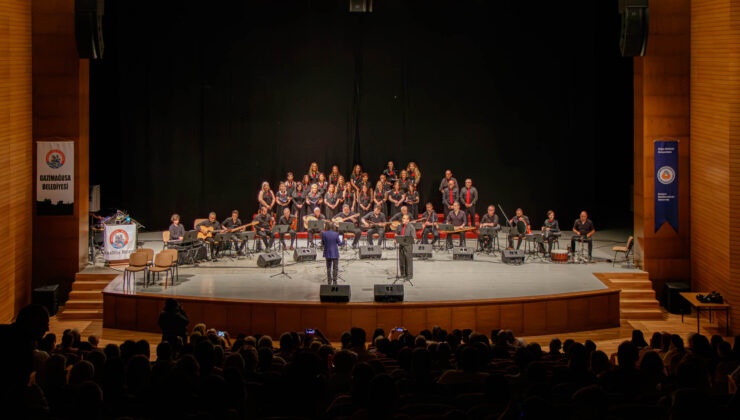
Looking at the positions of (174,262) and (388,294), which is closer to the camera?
(388,294)

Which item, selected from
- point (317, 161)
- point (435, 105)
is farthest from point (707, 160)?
point (317, 161)

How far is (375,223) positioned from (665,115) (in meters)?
6.39

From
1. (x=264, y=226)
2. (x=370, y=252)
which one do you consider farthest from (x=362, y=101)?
(x=370, y=252)

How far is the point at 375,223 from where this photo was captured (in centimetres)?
1589

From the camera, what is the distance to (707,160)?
12281mm

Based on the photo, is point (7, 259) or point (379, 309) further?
point (7, 259)

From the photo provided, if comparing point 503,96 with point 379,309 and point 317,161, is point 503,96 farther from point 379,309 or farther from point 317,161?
point 379,309

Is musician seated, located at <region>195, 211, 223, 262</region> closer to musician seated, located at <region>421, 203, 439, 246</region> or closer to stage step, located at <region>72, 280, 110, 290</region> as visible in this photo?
stage step, located at <region>72, 280, 110, 290</region>

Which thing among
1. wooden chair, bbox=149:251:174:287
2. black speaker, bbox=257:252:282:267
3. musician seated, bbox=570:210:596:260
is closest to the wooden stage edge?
wooden chair, bbox=149:251:174:287

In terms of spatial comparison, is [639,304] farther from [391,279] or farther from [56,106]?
[56,106]

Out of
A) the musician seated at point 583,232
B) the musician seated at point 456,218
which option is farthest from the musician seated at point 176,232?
the musician seated at point 583,232

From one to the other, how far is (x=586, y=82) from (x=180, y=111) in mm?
10315

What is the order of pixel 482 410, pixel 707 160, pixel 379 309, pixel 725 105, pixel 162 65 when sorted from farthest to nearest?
pixel 162 65 → pixel 707 160 → pixel 725 105 → pixel 379 309 → pixel 482 410

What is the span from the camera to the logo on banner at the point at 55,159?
516 inches
